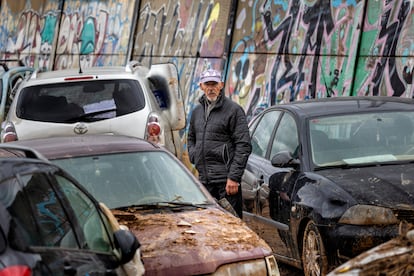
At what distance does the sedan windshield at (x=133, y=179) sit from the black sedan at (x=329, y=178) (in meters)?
1.15

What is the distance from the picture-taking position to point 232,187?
11.1 metres

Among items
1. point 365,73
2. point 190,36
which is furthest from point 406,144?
point 190,36

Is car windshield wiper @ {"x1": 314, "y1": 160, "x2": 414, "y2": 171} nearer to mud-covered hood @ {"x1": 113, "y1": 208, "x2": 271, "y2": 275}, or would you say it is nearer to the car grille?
the car grille

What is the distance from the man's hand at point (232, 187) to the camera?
1112cm

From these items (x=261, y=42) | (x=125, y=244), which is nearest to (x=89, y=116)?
(x=125, y=244)

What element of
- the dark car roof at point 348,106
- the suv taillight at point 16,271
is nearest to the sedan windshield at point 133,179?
the dark car roof at point 348,106

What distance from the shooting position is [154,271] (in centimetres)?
754

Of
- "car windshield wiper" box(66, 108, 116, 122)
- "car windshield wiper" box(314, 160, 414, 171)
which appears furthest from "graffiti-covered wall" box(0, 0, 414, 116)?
"car windshield wiper" box(314, 160, 414, 171)

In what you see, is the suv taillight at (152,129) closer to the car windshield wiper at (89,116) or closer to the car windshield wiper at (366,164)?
the car windshield wiper at (89,116)

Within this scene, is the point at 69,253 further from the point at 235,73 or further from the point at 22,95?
the point at 235,73

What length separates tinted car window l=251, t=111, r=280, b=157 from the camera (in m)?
11.9

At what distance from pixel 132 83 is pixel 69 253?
26.7ft

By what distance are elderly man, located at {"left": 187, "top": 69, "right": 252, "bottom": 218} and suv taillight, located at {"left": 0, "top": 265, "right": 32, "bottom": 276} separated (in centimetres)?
606

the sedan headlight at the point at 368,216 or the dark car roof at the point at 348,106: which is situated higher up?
the dark car roof at the point at 348,106
